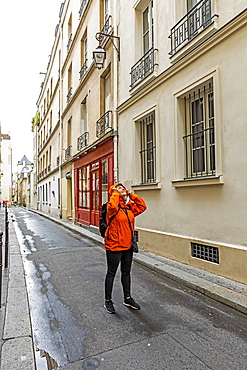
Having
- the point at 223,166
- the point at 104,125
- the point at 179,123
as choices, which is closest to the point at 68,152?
the point at 104,125

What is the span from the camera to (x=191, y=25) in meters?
5.96

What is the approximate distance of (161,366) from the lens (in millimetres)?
2584

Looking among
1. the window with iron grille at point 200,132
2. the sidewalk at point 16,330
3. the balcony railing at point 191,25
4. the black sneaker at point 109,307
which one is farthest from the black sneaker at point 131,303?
the balcony railing at point 191,25

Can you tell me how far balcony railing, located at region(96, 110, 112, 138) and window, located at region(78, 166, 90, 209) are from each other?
2.43 m

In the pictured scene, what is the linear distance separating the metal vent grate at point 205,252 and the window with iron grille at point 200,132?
55.2 inches

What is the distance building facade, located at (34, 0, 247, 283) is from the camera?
4.83 meters

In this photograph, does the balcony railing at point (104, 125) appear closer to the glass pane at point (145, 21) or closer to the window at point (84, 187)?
the window at point (84, 187)

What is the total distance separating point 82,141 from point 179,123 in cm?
858

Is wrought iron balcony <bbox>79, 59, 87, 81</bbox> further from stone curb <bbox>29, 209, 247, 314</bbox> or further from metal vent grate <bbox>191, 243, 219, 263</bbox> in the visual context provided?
metal vent grate <bbox>191, 243, 219, 263</bbox>

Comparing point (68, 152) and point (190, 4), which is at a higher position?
point (190, 4)

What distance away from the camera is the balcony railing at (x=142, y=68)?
736 cm

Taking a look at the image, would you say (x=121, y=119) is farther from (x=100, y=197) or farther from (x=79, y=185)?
(x=79, y=185)

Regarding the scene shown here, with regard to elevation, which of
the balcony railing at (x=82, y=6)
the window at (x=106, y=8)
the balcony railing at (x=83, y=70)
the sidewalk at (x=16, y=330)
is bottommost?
the sidewalk at (x=16, y=330)

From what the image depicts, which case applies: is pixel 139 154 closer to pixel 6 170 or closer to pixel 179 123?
pixel 179 123
